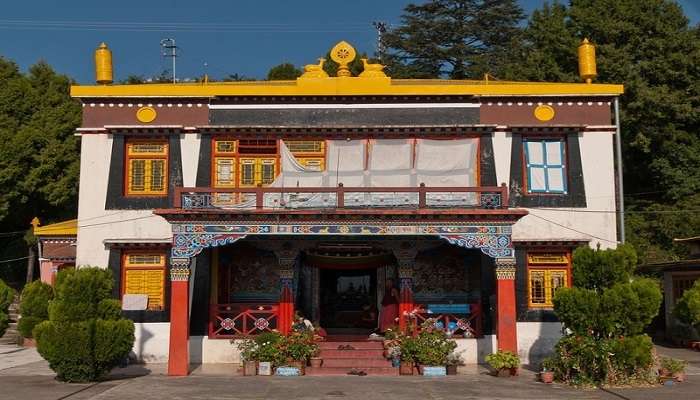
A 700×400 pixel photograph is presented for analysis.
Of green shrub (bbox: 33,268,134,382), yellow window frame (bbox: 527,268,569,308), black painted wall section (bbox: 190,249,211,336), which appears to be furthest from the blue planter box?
green shrub (bbox: 33,268,134,382)

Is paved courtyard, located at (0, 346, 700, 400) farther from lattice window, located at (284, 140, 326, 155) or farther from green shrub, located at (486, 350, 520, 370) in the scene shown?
lattice window, located at (284, 140, 326, 155)

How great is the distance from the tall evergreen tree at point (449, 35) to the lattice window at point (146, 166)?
96.4 feet

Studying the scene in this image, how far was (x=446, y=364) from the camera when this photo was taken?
18.6m

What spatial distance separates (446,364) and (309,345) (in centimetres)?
328

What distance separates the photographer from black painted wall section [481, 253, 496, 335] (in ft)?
67.6

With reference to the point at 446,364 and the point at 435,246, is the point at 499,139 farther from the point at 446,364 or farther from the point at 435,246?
the point at 446,364

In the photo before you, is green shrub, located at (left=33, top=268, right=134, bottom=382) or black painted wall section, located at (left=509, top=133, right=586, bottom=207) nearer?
green shrub, located at (left=33, top=268, right=134, bottom=382)

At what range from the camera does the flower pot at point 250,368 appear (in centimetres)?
1841

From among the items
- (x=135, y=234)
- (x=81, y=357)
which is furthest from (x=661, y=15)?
(x=81, y=357)

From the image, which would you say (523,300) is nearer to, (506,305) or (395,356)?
(506,305)

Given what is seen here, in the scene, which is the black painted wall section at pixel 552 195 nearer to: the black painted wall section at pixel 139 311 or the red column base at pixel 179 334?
the red column base at pixel 179 334

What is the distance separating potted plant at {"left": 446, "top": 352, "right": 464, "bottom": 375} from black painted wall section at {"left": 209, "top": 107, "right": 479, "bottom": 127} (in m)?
6.11

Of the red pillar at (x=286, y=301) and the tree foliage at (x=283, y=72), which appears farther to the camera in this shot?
the tree foliage at (x=283, y=72)

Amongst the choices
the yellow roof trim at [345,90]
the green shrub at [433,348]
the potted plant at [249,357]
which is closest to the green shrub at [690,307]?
the yellow roof trim at [345,90]
